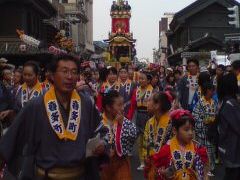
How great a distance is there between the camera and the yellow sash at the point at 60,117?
409 cm

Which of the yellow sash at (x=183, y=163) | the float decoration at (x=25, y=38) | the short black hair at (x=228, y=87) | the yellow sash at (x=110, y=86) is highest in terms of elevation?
the float decoration at (x=25, y=38)

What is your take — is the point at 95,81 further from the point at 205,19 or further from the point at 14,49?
the point at 205,19

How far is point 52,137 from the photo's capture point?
4.10 metres

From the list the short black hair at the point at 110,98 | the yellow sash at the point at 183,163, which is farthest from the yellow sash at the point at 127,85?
the yellow sash at the point at 183,163

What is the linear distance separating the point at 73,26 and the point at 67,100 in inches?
2410

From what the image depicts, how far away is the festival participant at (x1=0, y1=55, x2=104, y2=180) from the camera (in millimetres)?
4074

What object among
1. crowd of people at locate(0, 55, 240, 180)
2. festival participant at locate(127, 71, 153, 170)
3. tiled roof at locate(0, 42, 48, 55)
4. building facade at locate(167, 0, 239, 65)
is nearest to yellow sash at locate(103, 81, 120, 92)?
festival participant at locate(127, 71, 153, 170)

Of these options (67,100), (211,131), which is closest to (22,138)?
(67,100)

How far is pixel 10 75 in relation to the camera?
1209cm

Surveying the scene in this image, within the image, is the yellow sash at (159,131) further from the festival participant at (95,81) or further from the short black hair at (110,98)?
the festival participant at (95,81)

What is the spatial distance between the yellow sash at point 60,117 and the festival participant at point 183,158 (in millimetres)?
1158

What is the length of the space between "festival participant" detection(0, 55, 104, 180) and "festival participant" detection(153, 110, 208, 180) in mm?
1026

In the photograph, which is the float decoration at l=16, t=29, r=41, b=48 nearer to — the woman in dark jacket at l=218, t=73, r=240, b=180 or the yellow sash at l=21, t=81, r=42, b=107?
the yellow sash at l=21, t=81, r=42, b=107

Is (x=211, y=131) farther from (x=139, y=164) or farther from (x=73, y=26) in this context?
(x=73, y=26)
